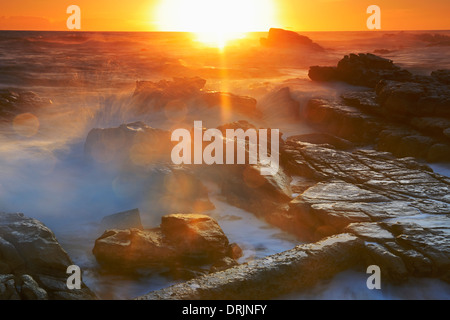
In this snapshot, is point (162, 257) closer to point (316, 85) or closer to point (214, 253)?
point (214, 253)

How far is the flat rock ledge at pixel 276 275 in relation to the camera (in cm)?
433

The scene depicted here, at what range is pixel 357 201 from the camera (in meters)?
6.68

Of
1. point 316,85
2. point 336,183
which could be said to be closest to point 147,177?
point 336,183

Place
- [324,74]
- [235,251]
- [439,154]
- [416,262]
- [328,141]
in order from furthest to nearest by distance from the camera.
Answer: [324,74] → [328,141] → [439,154] → [235,251] → [416,262]

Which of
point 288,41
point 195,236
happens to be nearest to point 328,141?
point 195,236

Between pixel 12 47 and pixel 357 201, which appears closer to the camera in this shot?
pixel 357 201

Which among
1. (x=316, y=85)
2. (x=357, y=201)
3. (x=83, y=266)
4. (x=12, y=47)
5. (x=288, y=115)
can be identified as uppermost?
(x=12, y=47)

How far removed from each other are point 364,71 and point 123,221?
12.3 m

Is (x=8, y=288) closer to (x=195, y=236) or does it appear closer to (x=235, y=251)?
(x=195, y=236)

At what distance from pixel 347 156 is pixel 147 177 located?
4.31 metres

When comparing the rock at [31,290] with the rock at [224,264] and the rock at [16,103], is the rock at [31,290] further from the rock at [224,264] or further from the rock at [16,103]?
the rock at [16,103]

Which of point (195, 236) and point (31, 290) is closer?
point (31, 290)

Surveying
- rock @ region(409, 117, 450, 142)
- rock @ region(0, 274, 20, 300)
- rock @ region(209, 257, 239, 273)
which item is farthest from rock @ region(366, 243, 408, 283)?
rock @ region(409, 117, 450, 142)

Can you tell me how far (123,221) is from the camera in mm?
6477
